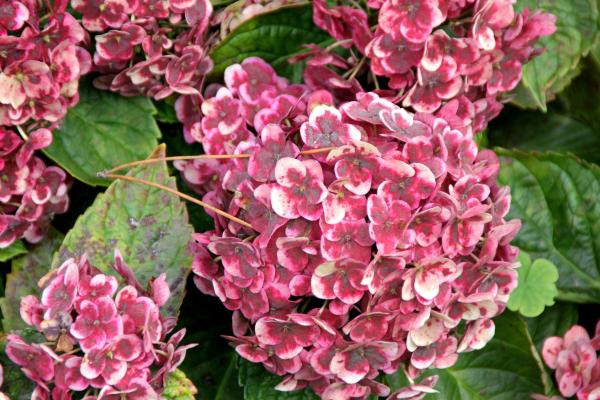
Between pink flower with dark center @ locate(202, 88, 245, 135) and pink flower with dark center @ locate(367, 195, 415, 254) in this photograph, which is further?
pink flower with dark center @ locate(202, 88, 245, 135)

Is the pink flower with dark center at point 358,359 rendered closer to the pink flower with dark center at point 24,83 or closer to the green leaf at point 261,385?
the green leaf at point 261,385

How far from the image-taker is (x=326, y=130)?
1105 millimetres

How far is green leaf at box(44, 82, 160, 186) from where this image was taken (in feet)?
4.32

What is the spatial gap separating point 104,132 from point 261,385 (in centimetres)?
48

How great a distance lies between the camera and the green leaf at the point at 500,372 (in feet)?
4.38

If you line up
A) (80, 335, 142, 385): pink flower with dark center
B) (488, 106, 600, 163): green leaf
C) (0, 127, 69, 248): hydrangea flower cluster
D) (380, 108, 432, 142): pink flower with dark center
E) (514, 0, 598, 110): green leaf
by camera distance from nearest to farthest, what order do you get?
1. (80, 335, 142, 385): pink flower with dark center
2. (380, 108, 432, 142): pink flower with dark center
3. (0, 127, 69, 248): hydrangea flower cluster
4. (514, 0, 598, 110): green leaf
5. (488, 106, 600, 163): green leaf

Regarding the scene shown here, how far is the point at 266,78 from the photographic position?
133 centimetres

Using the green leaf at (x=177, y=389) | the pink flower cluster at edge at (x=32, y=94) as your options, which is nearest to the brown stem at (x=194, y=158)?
the pink flower cluster at edge at (x=32, y=94)

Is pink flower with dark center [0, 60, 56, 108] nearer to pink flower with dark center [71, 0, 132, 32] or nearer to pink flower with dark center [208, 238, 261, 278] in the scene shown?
pink flower with dark center [71, 0, 132, 32]

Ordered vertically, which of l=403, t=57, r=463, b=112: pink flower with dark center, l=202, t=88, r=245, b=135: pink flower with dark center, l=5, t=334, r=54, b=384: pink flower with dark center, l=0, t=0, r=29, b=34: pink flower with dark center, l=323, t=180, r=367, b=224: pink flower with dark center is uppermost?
l=0, t=0, r=29, b=34: pink flower with dark center

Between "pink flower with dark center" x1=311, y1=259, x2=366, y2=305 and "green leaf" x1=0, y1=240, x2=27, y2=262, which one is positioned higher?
"pink flower with dark center" x1=311, y1=259, x2=366, y2=305

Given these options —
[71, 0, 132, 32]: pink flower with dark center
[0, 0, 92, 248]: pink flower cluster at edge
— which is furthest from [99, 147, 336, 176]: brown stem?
[71, 0, 132, 32]: pink flower with dark center

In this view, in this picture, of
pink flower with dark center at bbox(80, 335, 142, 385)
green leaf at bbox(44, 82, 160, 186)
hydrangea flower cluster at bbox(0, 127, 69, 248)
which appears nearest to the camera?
pink flower with dark center at bbox(80, 335, 142, 385)

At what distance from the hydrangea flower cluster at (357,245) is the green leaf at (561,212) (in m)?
0.28
